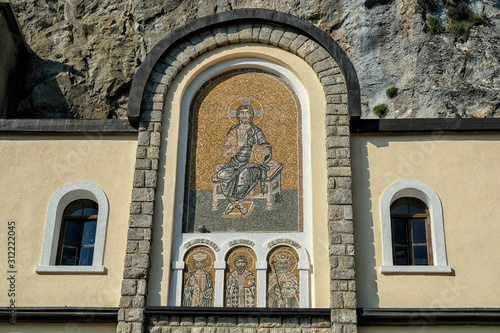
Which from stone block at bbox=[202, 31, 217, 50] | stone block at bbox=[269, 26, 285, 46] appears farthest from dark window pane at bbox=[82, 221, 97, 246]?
stone block at bbox=[269, 26, 285, 46]

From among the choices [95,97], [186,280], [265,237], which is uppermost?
[95,97]

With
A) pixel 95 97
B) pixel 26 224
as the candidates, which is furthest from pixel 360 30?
pixel 26 224

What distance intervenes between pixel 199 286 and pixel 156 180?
203 cm

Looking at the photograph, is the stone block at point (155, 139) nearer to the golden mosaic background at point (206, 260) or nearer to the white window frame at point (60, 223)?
the white window frame at point (60, 223)

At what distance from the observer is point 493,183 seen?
38.3 ft

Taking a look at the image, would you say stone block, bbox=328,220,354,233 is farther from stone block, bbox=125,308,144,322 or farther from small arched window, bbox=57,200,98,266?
small arched window, bbox=57,200,98,266

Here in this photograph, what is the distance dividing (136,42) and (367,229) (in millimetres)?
11404

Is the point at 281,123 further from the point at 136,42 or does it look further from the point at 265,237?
the point at 136,42

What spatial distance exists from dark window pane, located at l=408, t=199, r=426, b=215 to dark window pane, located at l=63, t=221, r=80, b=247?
5959 millimetres

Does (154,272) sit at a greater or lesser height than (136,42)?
lesser

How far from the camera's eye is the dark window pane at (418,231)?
11570 millimetres

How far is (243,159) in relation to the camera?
474 inches

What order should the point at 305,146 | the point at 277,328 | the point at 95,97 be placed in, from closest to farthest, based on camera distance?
1. the point at 277,328
2. the point at 305,146
3. the point at 95,97

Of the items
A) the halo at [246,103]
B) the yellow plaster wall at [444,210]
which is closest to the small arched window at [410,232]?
the yellow plaster wall at [444,210]
